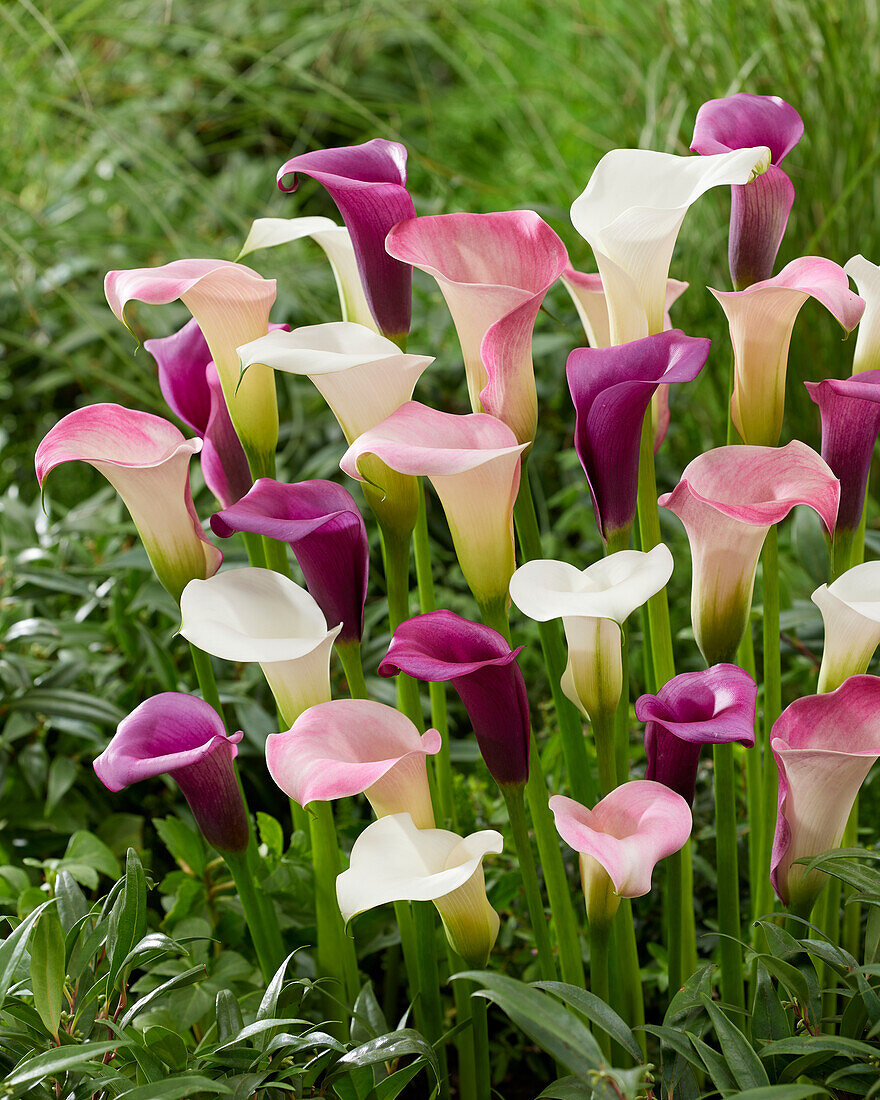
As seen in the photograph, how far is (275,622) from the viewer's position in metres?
0.39

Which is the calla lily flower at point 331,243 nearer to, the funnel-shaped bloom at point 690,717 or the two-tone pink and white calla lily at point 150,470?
the two-tone pink and white calla lily at point 150,470

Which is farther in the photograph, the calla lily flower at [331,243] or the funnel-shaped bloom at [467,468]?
the calla lily flower at [331,243]

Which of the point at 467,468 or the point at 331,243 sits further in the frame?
the point at 331,243

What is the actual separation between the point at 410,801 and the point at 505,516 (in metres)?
0.12

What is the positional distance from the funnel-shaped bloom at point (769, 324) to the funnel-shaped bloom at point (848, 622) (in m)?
0.08

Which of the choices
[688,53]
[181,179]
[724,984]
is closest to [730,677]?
[724,984]

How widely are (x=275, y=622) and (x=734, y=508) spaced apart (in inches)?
7.2

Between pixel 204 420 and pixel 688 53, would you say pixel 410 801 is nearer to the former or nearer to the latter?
pixel 204 420

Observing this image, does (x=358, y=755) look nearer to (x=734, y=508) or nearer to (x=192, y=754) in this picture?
(x=192, y=754)

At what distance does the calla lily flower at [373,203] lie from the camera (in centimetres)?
37

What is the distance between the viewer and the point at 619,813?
343 mm

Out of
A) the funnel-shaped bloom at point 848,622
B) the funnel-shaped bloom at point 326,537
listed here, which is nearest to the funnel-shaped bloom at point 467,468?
the funnel-shaped bloom at point 326,537

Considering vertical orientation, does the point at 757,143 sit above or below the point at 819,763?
above

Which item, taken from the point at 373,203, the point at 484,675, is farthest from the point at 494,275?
the point at 484,675
